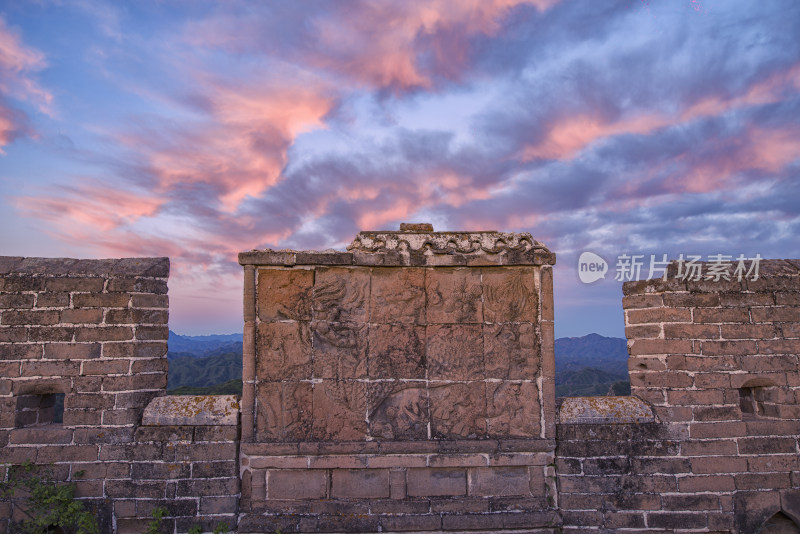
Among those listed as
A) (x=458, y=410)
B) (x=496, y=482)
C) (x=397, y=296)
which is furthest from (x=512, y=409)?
(x=397, y=296)

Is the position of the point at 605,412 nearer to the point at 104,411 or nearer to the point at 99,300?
the point at 104,411

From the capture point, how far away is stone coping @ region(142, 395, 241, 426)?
4.37 m

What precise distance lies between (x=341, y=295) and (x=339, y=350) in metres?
0.51

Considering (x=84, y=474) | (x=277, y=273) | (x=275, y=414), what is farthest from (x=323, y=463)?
(x=84, y=474)

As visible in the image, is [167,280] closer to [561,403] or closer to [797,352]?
[561,403]

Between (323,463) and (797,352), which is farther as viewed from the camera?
(797,352)

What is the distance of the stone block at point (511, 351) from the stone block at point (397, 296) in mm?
685

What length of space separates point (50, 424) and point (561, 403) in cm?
496

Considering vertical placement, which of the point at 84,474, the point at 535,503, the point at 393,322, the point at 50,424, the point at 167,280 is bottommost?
the point at 535,503

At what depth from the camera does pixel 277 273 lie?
4422 millimetres

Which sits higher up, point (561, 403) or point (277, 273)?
point (277, 273)

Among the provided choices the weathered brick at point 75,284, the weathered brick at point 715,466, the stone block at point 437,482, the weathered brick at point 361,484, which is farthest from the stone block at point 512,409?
the weathered brick at point 75,284

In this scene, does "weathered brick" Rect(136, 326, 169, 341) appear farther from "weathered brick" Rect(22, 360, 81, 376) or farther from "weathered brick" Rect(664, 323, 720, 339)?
"weathered brick" Rect(664, 323, 720, 339)

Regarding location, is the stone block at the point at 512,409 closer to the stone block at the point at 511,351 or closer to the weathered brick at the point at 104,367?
the stone block at the point at 511,351
